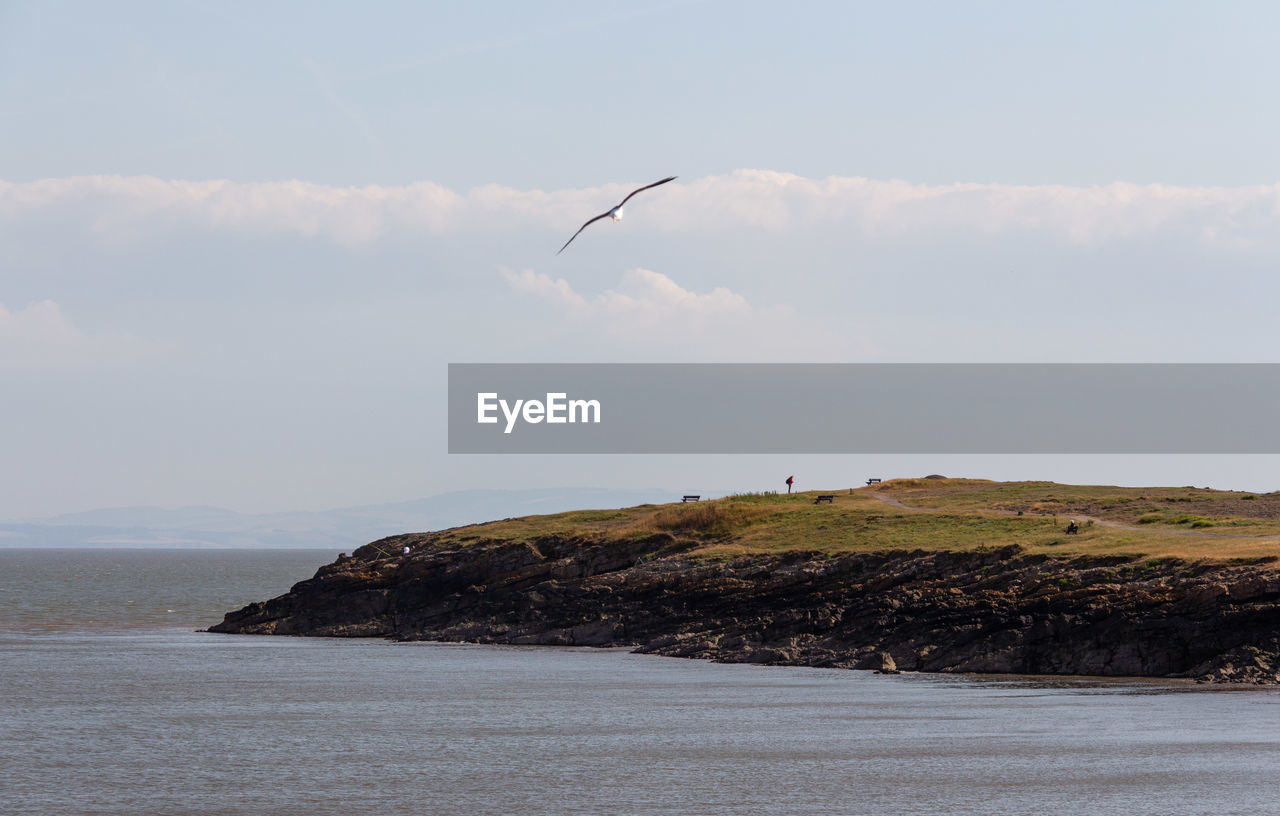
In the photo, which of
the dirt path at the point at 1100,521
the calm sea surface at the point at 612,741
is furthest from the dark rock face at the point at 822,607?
the dirt path at the point at 1100,521

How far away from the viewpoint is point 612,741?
137 ft

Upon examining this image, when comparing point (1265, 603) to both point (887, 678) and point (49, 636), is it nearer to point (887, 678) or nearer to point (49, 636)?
point (887, 678)

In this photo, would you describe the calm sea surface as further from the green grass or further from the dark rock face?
the green grass

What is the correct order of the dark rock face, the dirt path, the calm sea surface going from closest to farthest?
1. the calm sea surface
2. the dark rock face
3. the dirt path

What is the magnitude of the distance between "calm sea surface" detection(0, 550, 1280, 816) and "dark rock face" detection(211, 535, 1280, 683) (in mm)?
3087

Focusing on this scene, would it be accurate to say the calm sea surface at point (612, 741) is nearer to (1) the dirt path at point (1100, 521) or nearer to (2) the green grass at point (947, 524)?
(2) the green grass at point (947, 524)

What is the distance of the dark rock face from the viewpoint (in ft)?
181

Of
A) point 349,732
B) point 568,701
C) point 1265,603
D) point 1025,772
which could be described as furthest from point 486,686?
point 1265,603

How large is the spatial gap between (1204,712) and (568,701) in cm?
2078

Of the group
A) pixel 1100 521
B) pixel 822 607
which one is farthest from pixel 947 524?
pixel 822 607

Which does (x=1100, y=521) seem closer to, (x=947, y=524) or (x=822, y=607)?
(x=947, y=524)

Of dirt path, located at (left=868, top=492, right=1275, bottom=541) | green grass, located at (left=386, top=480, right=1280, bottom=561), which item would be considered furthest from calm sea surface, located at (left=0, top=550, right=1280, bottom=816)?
dirt path, located at (left=868, top=492, right=1275, bottom=541)

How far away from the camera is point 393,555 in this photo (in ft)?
331

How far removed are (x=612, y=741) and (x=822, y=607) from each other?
1103 inches
